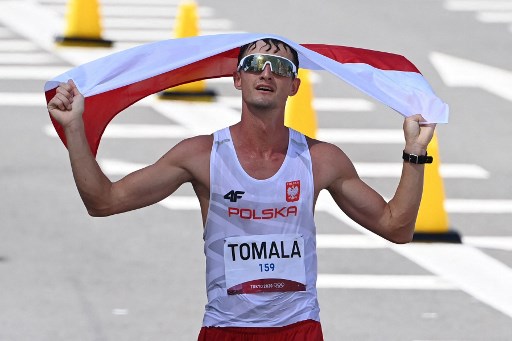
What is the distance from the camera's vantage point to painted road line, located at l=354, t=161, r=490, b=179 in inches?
573

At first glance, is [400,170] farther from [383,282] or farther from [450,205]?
[383,282]

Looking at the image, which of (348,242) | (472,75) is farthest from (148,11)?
(348,242)

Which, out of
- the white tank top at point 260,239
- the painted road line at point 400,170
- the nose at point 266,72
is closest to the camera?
the nose at point 266,72

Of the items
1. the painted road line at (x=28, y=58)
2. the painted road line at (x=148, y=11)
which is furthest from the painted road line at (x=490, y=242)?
the painted road line at (x=148, y=11)

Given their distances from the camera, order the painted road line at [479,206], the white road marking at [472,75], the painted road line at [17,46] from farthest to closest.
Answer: the painted road line at [17,46] → the white road marking at [472,75] → the painted road line at [479,206]

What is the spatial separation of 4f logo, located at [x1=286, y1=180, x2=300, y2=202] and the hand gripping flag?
599mm

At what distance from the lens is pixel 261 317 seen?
6.91 m

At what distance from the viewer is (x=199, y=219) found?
513 inches

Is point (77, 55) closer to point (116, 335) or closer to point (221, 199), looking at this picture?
point (116, 335)

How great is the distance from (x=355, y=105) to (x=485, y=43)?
3853 mm

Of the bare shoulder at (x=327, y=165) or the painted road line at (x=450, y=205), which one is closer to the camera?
the bare shoulder at (x=327, y=165)

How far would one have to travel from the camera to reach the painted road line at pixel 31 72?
17.8m

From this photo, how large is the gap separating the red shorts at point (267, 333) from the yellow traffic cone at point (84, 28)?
496 inches

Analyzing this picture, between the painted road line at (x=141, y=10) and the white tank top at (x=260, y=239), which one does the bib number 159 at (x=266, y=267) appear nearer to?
the white tank top at (x=260, y=239)
